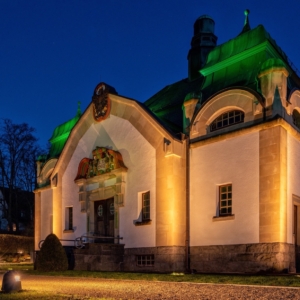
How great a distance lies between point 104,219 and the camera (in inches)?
846

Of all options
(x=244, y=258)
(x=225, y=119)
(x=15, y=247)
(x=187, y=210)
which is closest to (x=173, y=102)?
(x=225, y=119)

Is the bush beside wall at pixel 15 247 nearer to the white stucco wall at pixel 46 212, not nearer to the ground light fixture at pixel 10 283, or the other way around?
the white stucco wall at pixel 46 212

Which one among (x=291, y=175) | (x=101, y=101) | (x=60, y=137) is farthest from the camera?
(x=60, y=137)

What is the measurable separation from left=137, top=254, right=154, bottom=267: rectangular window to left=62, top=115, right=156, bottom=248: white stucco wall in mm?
503

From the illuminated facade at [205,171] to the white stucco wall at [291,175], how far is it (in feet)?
0.13

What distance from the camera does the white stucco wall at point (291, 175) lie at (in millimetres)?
15023

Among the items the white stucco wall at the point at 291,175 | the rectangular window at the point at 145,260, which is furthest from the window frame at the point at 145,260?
the white stucco wall at the point at 291,175

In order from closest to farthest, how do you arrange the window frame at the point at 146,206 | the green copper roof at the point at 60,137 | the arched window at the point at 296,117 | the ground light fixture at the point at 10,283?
the ground light fixture at the point at 10,283 → the arched window at the point at 296,117 → the window frame at the point at 146,206 → the green copper roof at the point at 60,137

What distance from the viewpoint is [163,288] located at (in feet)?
32.8

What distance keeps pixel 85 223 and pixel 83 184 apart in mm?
2108

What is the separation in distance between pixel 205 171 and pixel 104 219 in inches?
272

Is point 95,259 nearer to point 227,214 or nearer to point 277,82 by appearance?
point 227,214

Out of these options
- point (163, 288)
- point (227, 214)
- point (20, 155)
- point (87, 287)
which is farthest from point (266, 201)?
point (20, 155)

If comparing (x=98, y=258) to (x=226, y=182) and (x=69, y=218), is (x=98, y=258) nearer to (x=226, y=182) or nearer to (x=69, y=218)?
(x=69, y=218)
